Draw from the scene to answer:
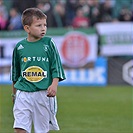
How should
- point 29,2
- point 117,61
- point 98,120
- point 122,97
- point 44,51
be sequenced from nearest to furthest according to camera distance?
1. point 44,51
2. point 98,120
3. point 122,97
4. point 117,61
5. point 29,2

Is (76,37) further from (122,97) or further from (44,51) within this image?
(44,51)

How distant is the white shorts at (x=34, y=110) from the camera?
23.4ft

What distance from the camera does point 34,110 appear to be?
23.6ft

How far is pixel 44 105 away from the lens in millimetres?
7219

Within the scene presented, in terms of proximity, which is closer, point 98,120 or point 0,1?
point 98,120

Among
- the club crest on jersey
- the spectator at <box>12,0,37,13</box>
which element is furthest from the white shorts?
the spectator at <box>12,0,37,13</box>

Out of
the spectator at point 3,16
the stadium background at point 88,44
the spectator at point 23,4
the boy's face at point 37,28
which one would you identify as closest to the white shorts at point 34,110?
the boy's face at point 37,28

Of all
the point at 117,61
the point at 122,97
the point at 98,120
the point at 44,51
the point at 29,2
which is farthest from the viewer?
the point at 29,2

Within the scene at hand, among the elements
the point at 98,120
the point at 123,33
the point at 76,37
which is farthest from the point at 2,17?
the point at 98,120

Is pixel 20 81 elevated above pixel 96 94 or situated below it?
above

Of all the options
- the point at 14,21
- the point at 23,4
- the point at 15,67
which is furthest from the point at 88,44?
the point at 15,67

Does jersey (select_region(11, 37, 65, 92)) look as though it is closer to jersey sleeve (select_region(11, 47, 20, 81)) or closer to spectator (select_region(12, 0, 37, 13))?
jersey sleeve (select_region(11, 47, 20, 81))

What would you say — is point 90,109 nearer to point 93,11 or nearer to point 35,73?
point 35,73

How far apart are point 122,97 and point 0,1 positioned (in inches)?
276
